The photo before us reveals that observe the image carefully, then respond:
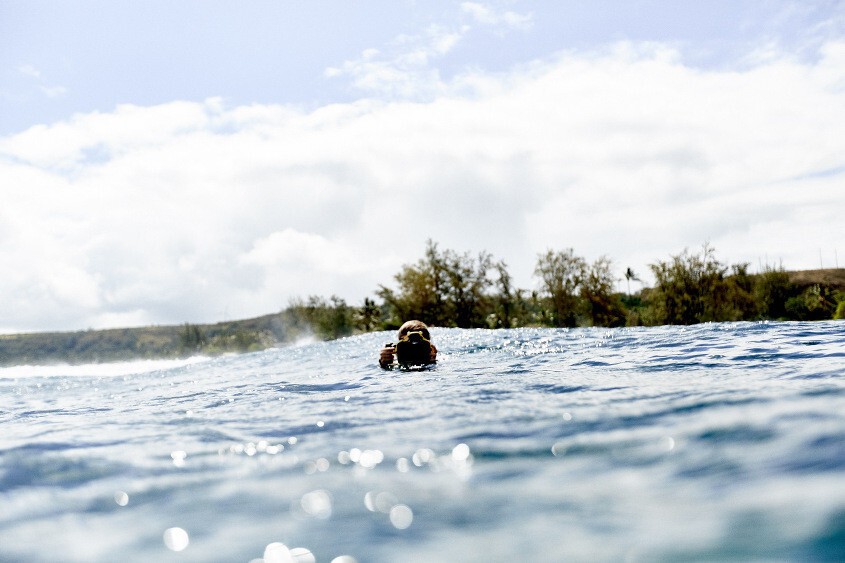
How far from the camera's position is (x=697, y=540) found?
276 centimetres

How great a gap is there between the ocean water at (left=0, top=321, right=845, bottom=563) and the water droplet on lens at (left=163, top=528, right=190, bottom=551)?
2cm

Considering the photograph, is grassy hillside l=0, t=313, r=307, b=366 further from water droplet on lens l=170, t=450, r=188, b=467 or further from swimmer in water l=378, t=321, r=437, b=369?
water droplet on lens l=170, t=450, r=188, b=467

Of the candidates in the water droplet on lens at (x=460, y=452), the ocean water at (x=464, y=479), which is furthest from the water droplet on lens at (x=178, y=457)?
the water droplet on lens at (x=460, y=452)

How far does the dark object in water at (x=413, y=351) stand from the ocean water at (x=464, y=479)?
22.8 feet

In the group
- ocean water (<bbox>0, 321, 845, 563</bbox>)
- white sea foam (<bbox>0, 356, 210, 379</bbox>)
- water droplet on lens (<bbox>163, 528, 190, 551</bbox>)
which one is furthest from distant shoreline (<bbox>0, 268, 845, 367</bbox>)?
water droplet on lens (<bbox>163, 528, 190, 551</bbox>)

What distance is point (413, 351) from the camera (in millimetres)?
15156

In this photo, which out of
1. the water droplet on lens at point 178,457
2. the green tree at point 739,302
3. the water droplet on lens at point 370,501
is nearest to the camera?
the water droplet on lens at point 370,501

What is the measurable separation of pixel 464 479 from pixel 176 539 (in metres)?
1.75

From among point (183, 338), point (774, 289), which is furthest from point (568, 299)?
point (183, 338)

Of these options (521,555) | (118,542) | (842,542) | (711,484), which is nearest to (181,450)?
(118,542)

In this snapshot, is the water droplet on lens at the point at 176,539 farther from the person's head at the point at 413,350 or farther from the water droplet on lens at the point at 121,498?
the person's head at the point at 413,350

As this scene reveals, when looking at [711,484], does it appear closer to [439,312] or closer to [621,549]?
[621,549]

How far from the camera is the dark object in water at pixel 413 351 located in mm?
15172

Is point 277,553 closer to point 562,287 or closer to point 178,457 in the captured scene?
point 178,457
